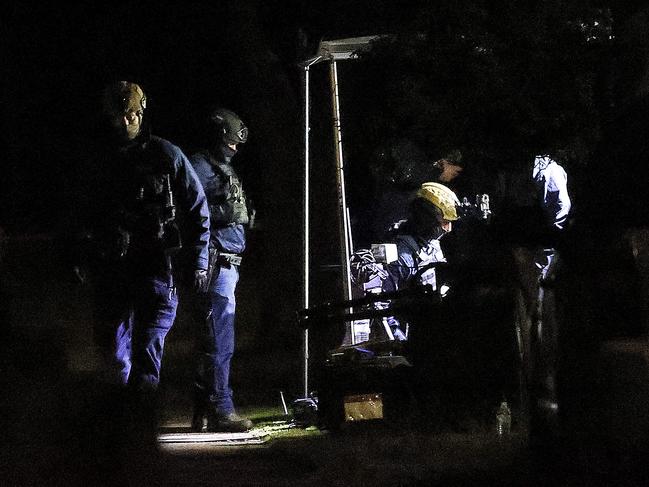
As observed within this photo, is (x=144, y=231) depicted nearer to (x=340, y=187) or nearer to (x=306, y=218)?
(x=306, y=218)

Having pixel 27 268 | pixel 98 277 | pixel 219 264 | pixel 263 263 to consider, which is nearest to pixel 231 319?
pixel 219 264

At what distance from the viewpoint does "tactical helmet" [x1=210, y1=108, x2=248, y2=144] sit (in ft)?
26.5

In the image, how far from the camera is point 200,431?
8.22 meters

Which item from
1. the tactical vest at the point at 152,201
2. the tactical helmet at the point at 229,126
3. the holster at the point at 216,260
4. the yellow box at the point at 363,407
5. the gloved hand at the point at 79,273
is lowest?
the yellow box at the point at 363,407

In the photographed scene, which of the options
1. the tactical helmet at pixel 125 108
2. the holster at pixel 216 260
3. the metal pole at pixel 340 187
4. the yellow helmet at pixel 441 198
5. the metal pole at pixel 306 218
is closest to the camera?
the tactical helmet at pixel 125 108

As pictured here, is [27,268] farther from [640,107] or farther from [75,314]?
[640,107]

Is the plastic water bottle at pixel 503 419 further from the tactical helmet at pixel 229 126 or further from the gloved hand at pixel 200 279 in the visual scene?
the tactical helmet at pixel 229 126

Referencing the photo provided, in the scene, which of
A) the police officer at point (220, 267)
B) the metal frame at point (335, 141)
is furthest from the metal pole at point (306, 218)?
the police officer at point (220, 267)

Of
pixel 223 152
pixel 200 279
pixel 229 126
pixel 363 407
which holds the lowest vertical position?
pixel 363 407

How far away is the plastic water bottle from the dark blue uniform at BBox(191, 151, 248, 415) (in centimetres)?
208

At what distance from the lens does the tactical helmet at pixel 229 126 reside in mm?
8070

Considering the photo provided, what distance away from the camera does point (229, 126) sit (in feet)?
26.5

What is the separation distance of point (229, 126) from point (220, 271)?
1052 mm

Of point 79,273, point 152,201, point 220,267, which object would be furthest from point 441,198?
point 79,273
